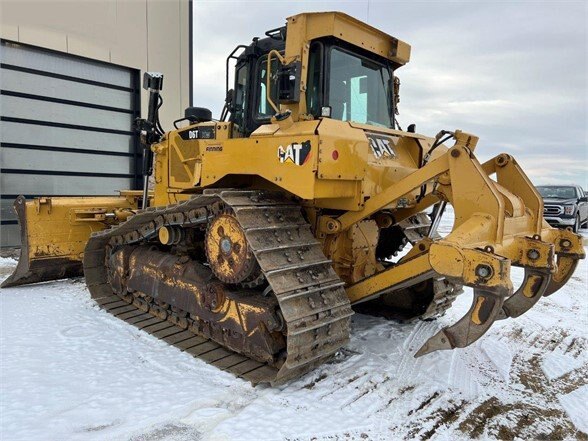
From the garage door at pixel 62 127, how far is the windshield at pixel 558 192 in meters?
14.0

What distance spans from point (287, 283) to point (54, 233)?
4905 mm

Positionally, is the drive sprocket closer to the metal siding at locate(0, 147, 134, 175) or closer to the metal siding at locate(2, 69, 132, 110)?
the metal siding at locate(0, 147, 134, 175)

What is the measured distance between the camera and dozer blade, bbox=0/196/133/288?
6.73 metres

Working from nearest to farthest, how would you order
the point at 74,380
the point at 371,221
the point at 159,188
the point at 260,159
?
1. the point at 74,380
2. the point at 260,159
3. the point at 371,221
4. the point at 159,188

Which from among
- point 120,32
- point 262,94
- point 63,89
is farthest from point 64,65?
point 262,94

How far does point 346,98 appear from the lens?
4.48m

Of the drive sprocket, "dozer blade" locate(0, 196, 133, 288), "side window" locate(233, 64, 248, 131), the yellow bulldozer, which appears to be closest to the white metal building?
"dozer blade" locate(0, 196, 133, 288)

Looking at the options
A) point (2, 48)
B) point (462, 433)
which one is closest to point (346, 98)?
point (462, 433)

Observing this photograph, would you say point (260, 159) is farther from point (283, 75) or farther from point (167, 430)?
point (167, 430)

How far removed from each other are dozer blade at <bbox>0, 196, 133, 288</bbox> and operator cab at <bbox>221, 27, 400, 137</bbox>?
329 centimetres

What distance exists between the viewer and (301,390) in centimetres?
372

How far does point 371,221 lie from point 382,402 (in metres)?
1.92

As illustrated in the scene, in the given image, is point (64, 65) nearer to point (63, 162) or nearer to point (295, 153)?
point (63, 162)

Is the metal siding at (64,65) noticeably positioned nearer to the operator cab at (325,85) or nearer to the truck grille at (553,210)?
the operator cab at (325,85)
